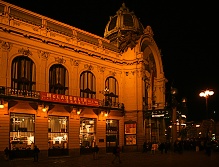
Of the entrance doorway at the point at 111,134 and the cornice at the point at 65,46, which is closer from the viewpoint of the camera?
the cornice at the point at 65,46

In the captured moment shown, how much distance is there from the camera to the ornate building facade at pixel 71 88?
112 ft

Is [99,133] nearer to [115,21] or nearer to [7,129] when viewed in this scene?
[7,129]

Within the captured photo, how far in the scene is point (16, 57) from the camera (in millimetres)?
35094

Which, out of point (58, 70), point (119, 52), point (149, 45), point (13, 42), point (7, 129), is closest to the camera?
point (7, 129)

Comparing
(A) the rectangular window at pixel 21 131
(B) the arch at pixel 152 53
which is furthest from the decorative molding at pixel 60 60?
(B) the arch at pixel 152 53

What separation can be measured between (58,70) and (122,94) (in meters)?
12.3

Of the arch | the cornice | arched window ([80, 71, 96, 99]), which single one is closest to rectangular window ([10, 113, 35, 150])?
the cornice

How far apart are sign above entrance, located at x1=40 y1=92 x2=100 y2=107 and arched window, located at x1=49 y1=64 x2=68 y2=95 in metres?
2.32

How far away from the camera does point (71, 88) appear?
4044cm

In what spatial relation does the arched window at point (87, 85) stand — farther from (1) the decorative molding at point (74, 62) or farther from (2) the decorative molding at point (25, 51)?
(2) the decorative molding at point (25, 51)

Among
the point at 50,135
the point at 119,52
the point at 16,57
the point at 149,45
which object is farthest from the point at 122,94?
the point at 16,57

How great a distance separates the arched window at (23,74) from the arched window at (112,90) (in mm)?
12870

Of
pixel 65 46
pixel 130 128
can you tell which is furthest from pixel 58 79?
pixel 130 128

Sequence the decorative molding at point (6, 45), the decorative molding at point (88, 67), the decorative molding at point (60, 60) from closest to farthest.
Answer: the decorative molding at point (6, 45) < the decorative molding at point (60, 60) < the decorative molding at point (88, 67)
